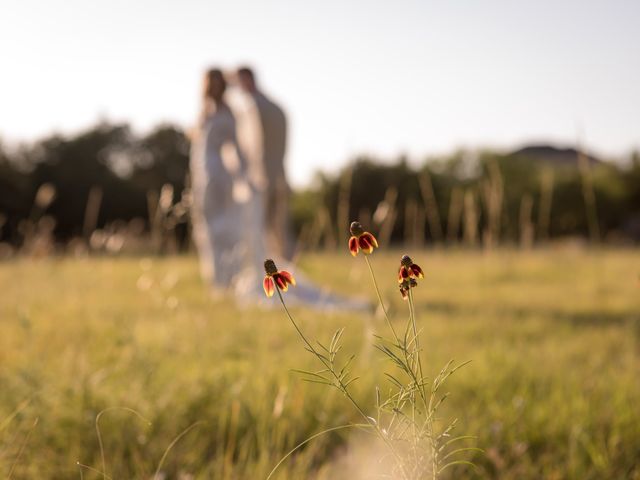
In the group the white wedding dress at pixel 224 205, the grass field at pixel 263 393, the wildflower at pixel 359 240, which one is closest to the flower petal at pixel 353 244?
the wildflower at pixel 359 240

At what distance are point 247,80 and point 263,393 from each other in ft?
15.4

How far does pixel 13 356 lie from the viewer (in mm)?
3027

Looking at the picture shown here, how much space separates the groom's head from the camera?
21.4ft

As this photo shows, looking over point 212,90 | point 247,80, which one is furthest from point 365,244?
point 212,90

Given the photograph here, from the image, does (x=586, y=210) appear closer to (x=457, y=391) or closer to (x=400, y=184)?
(x=400, y=184)

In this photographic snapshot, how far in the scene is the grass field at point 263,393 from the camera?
198 centimetres

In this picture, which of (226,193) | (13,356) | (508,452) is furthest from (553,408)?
(226,193)

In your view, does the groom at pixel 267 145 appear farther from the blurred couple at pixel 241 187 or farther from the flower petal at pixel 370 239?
the flower petal at pixel 370 239

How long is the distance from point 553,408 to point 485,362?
27.1 inches

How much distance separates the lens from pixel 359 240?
0.84 metres

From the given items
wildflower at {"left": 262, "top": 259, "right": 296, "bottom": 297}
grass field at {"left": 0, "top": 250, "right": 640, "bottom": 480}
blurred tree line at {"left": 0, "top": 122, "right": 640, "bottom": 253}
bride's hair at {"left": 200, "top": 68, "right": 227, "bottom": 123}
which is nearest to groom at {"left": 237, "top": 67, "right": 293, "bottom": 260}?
bride's hair at {"left": 200, "top": 68, "right": 227, "bottom": 123}

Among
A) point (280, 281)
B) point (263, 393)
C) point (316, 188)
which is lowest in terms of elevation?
point (263, 393)

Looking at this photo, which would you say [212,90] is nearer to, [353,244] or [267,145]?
[267,145]

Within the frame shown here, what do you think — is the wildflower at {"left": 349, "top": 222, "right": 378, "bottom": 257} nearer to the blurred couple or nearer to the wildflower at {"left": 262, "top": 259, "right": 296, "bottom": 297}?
the wildflower at {"left": 262, "top": 259, "right": 296, "bottom": 297}
